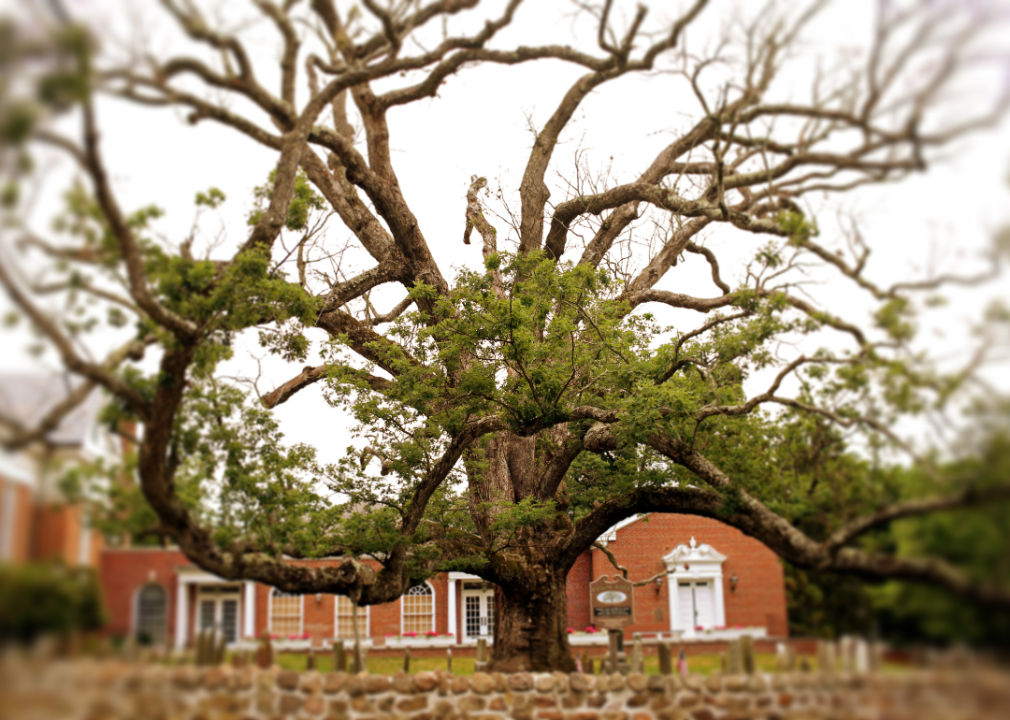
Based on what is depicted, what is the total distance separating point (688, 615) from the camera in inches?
332

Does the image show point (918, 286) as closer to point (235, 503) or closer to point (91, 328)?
point (91, 328)

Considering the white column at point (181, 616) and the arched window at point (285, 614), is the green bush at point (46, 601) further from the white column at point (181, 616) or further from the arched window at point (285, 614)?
the arched window at point (285, 614)

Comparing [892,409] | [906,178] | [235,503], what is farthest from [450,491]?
[906,178]

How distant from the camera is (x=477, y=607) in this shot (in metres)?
15.9

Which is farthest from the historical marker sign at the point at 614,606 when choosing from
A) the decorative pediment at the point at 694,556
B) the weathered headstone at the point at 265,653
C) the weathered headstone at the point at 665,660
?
the weathered headstone at the point at 265,653

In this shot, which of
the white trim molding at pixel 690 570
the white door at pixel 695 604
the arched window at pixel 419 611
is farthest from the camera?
the arched window at pixel 419 611

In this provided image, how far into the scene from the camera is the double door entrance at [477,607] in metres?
15.7

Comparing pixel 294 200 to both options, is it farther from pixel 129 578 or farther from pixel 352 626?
pixel 352 626

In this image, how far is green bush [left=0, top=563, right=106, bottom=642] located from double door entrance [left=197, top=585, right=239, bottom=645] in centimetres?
157

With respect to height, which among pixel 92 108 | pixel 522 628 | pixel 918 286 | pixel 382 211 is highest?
pixel 382 211

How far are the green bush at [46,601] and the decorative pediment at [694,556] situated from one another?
20.4 feet

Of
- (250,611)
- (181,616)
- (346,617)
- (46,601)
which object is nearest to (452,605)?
(346,617)

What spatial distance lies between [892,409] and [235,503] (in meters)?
6.09

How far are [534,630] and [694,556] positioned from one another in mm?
2974
